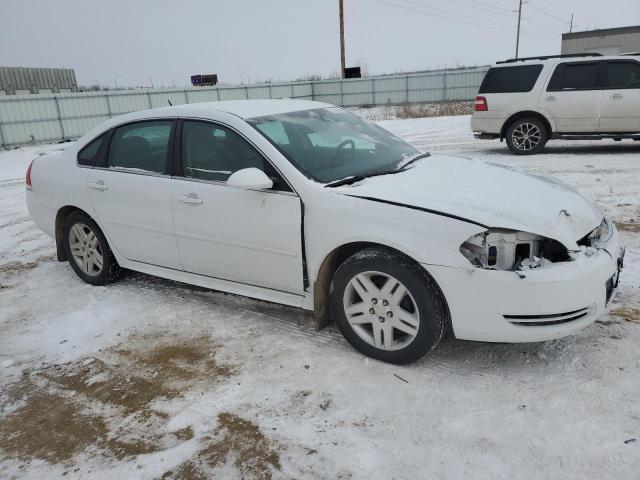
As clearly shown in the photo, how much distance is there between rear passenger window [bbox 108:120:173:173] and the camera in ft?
13.5

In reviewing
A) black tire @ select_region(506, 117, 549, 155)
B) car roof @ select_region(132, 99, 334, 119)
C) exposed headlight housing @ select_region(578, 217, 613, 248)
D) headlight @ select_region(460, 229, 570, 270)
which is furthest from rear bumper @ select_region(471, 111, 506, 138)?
headlight @ select_region(460, 229, 570, 270)

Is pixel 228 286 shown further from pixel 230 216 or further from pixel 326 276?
pixel 326 276

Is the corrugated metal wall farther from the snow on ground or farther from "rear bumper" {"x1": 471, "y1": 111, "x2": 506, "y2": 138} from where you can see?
the snow on ground

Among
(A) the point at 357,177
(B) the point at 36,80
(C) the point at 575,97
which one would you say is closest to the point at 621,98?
(C) the point at 575,97

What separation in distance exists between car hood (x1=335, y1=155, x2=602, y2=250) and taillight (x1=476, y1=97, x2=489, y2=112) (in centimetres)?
720

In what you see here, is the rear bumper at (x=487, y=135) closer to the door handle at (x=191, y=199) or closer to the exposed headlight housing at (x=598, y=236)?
the exposed headlight housing at (x=598, y=236)

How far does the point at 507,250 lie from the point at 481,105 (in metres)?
8.50

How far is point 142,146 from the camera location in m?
4.35

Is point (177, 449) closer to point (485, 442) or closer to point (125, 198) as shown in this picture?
point (485, 442)

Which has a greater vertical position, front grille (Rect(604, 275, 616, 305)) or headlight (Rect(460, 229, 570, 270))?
headlight (Rect(460, 229, 570, 270))

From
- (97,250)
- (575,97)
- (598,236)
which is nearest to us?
(598,236)

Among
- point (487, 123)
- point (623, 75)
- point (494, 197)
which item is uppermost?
point (623, 75)

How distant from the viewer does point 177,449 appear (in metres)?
2.63

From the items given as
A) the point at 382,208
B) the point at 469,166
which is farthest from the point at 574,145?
the point at 382,208
